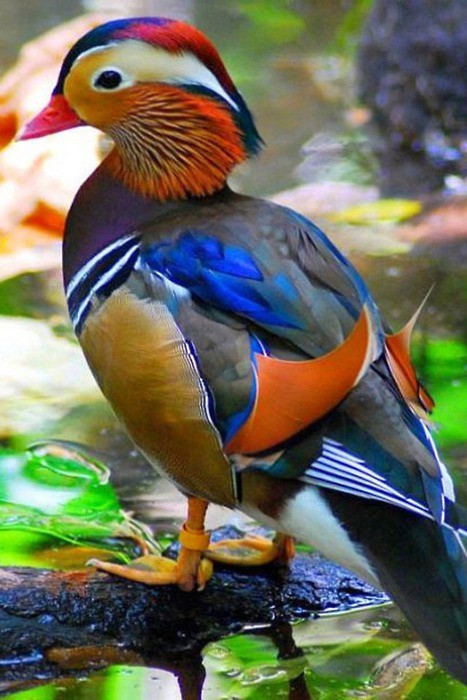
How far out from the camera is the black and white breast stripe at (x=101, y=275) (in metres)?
2.69

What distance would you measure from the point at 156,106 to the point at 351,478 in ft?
3.09

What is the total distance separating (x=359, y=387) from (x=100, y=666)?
2.66 feet

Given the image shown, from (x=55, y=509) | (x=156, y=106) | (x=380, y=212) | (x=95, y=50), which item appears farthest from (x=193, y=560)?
(x=380, y=212)

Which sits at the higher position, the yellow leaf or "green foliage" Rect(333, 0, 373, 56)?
the yellow leaf

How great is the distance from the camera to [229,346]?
253 cm

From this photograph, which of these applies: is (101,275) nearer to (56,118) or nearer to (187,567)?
(56,118)

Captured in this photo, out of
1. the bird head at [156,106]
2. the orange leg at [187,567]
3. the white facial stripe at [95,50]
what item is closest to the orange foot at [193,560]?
the orange leg at [187,567]

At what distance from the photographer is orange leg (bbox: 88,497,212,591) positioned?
2.85 meters

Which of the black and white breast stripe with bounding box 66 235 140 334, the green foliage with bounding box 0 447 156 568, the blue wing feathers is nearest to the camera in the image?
the blue wing feathers

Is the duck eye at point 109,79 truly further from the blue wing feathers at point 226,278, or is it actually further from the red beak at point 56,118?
the blue wing feathers at point 226,278

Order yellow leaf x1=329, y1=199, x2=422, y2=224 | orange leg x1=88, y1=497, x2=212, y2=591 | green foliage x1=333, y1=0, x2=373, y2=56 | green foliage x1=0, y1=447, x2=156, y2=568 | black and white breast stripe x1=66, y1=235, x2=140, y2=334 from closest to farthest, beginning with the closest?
1. black and white breast stripe x1=66, y1=235, x2=140, y2=334
2. orange leg x1=88, y1=497, x2=212, y2=591
3. green foliage x1=0, y1=447, x2=156, y2=568
4. yellow leaf x1=329, y1=199, x2=422, y2=224
5. green foliage x1=333, y1=0, x2=373, y2=56

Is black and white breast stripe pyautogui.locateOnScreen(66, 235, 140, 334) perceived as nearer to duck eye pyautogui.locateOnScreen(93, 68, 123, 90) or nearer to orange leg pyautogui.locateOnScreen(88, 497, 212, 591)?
duck eye pyautogui.locateOnScreen(93, 68, 123, 90)

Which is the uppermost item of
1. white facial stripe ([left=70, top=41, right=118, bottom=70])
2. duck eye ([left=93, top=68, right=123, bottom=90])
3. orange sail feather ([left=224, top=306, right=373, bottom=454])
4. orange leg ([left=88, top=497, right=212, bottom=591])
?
white facial stripe ([left=70, top=41, right=118, bottom=70])

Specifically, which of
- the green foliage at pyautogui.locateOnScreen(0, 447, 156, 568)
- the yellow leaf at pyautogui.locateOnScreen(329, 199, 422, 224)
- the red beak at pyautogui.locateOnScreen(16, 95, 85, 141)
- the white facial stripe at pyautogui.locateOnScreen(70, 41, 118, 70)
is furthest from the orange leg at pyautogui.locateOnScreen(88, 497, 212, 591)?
the yellow leaf at pyautogui.locateOnScreen(329, 199, 422, 224)
